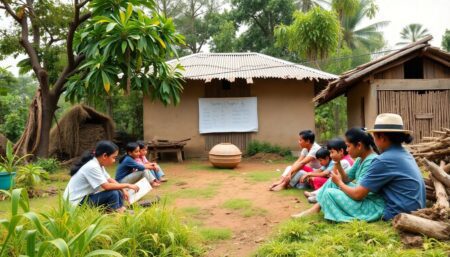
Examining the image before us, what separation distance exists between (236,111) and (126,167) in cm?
611

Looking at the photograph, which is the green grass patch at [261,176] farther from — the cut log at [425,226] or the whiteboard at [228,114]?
the cut log at [425,226]

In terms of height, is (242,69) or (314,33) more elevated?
(314,33)

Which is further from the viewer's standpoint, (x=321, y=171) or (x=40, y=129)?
(x=40, y=129)

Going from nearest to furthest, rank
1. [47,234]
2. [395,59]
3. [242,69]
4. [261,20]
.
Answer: [47,234]
[395,59]
[242,69]
[261,20]

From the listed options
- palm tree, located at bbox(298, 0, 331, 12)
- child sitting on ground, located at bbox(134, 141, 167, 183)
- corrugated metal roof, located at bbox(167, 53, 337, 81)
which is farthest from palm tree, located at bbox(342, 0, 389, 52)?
child sitting on ground, located at bbox(134, 141, 167, 183)

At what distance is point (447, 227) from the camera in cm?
326

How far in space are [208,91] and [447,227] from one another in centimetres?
913

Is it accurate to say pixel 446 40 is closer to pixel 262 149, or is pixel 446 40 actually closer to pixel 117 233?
pixel 262 149

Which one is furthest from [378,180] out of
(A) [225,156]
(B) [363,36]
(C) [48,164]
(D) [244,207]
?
(B) [363,36]

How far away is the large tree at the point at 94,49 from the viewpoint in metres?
7.50

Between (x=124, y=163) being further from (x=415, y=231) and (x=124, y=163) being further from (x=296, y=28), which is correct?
(x=296, y=28)

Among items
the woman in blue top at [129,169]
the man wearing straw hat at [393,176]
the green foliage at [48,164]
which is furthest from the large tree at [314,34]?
the man wearing straw hat at [393,176]

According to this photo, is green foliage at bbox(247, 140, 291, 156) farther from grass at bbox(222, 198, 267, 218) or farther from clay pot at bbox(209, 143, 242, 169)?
grass at bbox(222, 198, 267, 218)

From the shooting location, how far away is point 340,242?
3.27 metres
